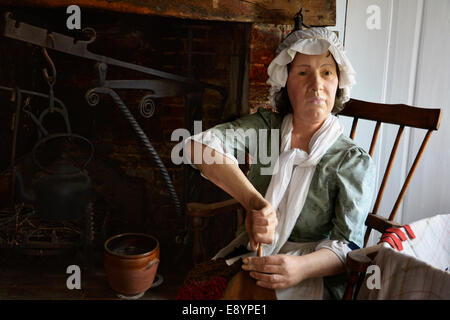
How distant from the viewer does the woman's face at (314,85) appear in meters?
1.18

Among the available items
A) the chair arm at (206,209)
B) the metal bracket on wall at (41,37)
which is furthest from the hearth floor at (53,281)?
the metal bracket on wall at (41,37)

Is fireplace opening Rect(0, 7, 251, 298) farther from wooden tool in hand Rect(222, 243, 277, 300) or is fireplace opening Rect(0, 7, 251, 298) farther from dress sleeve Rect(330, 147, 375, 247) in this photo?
wooden tool in hand Rect(222, 243, 277, 300)

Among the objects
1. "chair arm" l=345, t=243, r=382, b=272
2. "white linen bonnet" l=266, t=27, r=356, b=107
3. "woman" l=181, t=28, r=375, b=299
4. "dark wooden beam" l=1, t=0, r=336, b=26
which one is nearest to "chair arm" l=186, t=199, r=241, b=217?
"woman" l=181, t=28, r=375, b=299

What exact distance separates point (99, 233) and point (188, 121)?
2.42ft

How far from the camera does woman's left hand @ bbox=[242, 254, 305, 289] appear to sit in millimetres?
989

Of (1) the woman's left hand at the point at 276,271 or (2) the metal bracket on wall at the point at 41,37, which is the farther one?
(2) the metal bracket on wall at the point at 41,37

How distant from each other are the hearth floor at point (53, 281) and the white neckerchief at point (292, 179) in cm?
93

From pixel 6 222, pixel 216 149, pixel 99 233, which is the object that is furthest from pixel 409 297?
pixel 6 222

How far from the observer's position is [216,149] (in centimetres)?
118

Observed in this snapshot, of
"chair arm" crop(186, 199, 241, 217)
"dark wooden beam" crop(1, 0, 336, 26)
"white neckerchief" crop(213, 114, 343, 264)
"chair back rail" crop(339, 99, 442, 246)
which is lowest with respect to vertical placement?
"chair arm" crop(186, 199, 241, 217)

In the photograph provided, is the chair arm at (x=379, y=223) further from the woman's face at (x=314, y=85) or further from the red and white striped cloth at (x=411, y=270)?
the woman's face at (x=314, y=85)

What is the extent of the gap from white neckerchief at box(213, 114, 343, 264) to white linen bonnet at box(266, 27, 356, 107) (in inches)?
5.8

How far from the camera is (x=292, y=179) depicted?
47.1 inches

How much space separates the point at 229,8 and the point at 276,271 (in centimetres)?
98
